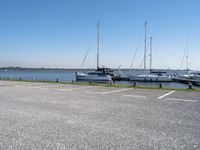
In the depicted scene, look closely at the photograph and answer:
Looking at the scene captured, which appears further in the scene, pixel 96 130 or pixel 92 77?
pixel 92 77

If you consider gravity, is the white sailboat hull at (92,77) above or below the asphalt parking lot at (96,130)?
below

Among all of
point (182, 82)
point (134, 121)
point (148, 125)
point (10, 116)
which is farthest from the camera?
point (182, 82)

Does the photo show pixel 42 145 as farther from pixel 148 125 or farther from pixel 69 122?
pixel 148 125

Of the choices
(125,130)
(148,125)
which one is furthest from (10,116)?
(148,125)

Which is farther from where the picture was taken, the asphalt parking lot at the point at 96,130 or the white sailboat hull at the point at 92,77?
the white sailboat hull at the point at 92,77

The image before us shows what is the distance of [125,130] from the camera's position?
568 cm

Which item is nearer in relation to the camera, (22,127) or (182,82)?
(22,127)

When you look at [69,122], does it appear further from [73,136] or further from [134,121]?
[134,121]

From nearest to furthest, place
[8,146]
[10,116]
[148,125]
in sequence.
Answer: [8,146] → [148,125] → [10,116]

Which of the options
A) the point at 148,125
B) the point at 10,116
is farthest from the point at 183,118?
the point at 10,116

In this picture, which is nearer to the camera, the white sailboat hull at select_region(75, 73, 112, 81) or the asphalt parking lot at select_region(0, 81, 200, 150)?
the asphalt parking lot at select_region(0, 81, 200, 150)

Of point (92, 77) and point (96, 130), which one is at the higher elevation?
point (96, 130)

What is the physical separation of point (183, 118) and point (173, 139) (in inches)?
103

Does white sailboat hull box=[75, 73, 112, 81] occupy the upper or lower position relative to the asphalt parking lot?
lower
